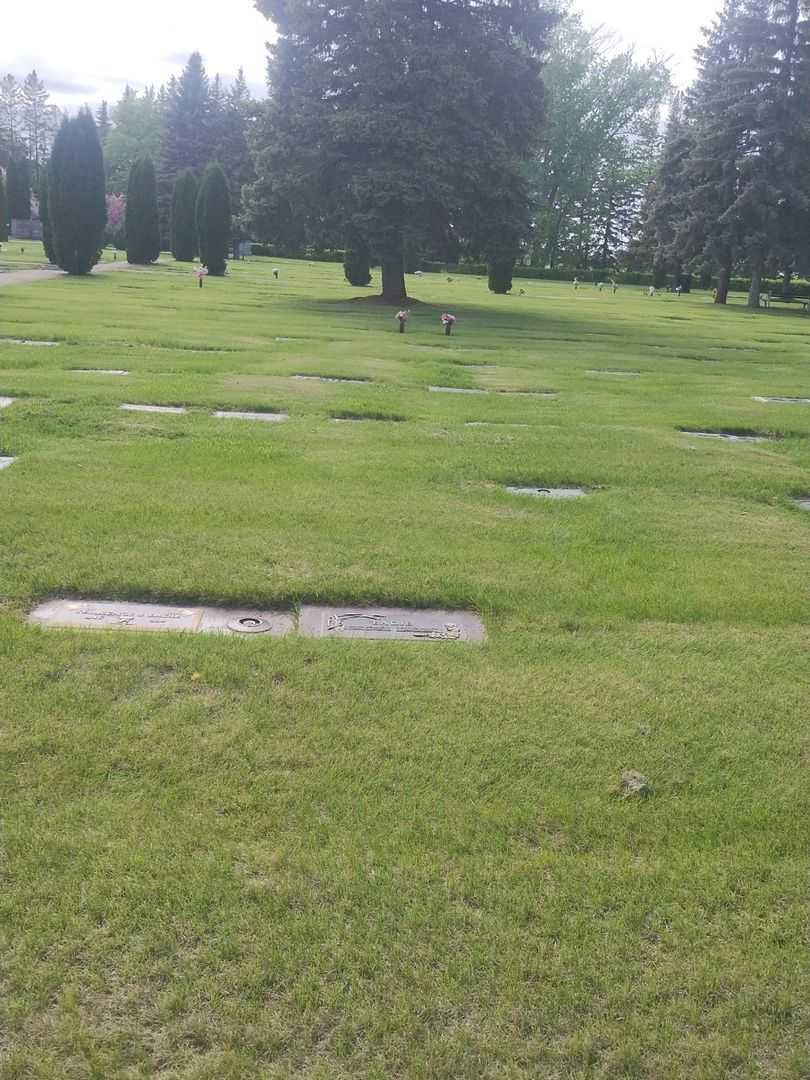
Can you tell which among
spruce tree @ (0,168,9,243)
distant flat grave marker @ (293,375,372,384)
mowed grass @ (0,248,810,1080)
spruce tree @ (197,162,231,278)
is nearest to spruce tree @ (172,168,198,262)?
spruce tree @ (197,162,231,278)

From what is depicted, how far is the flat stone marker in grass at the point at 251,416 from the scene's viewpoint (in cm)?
762

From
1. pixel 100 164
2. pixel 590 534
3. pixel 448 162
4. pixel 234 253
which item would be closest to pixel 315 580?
pixel 590 534

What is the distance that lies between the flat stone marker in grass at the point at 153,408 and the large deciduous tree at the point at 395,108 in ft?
45.1

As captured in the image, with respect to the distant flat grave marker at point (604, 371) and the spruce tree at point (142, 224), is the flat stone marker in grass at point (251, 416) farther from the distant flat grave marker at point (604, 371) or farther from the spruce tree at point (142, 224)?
the spruce tree at point (142, 224)

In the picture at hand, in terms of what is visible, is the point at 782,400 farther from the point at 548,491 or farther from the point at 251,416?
the point at 251,416

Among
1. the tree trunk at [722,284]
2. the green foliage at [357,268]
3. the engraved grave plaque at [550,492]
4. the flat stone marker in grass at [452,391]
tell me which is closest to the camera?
the engraved grave plaque at [550,492]

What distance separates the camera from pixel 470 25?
20.9 m

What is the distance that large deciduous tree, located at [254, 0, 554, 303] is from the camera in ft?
66.2

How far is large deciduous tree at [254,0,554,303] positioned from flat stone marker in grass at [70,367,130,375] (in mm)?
11965

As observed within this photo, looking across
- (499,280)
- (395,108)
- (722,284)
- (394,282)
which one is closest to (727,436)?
(395,108)

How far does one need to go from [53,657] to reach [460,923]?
6.14ft

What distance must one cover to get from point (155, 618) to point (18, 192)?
208 ft

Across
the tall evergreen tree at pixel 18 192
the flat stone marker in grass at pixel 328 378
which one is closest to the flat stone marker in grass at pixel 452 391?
the flat stone marker in grass at pixel 328 378

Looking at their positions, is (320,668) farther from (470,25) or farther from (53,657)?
(470,25)
